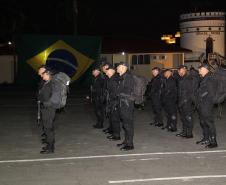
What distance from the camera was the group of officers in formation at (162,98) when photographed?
1171cm

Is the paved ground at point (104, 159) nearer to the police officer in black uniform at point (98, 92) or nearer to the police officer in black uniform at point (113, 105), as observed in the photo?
the police officer in black uniform at point (113, 105)

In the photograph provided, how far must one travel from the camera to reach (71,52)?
32094 millimetres

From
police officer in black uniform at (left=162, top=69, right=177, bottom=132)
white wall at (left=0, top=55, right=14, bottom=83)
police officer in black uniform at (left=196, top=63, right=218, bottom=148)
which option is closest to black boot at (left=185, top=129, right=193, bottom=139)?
police officer in black uniform at (left=162, top=69, right=177, bottom=132)

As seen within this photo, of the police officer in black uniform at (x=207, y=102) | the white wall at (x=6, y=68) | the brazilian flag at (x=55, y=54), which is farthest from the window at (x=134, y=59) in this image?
the police officer in black uniform at (x=207, y=102)

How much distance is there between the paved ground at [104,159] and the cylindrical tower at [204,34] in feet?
85.2

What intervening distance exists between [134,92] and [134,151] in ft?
4.37

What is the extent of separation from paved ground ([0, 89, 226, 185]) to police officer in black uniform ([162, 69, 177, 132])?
39 centimetres

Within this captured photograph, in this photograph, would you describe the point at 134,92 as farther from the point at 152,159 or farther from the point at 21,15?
the point at 21,15

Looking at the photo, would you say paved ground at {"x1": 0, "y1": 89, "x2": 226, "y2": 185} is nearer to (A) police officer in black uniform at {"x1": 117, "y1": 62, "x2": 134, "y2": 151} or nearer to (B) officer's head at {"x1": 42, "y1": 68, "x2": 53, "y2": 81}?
(A) police officer in black uniform at {"x1": 117, "y1": 62, "x2": 134, "y2": 151}

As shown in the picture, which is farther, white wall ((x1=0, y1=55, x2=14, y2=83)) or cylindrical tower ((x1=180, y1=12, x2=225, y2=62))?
cylindrical tower ((x1=180, y1=12, x2=225, y2=62))

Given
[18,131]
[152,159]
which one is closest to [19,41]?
[18,131]

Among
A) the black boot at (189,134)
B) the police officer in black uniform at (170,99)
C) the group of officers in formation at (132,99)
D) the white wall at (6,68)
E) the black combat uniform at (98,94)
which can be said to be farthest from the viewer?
the white wall at (6,68)

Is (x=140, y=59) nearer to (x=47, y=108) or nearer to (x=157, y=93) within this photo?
(x=157, y=93)

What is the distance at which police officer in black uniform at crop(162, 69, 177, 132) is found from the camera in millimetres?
14633
